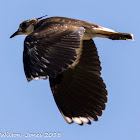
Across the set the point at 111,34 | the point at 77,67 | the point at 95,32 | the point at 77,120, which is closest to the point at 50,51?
the point at 95,32

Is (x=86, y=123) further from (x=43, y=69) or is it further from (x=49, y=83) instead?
(x=43, y=69)

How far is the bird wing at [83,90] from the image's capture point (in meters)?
9.34

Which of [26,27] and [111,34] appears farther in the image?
[26,27]

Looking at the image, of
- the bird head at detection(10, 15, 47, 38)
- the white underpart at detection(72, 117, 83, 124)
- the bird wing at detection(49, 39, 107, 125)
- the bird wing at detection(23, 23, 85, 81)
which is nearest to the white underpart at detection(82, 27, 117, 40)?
the bird wing at detection(49, 39, 107, 125)

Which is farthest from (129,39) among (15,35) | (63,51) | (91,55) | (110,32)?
(15,35)

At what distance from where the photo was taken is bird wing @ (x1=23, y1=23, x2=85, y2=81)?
751 cm

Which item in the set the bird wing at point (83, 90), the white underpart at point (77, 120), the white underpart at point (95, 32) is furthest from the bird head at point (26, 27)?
the white underpart at point (77, 120)

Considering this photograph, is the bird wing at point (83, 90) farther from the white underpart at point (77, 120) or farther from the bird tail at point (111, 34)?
the bird tail at point (111, 34)

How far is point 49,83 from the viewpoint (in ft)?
31.6

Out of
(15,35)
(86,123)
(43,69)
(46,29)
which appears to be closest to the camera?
(43,69)

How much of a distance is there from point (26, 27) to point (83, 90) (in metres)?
1.54

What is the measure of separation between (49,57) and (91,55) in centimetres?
192

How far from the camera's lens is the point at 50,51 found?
7.76 metres

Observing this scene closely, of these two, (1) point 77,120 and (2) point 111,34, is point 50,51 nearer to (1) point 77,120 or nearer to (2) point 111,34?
(2) point 111,34
